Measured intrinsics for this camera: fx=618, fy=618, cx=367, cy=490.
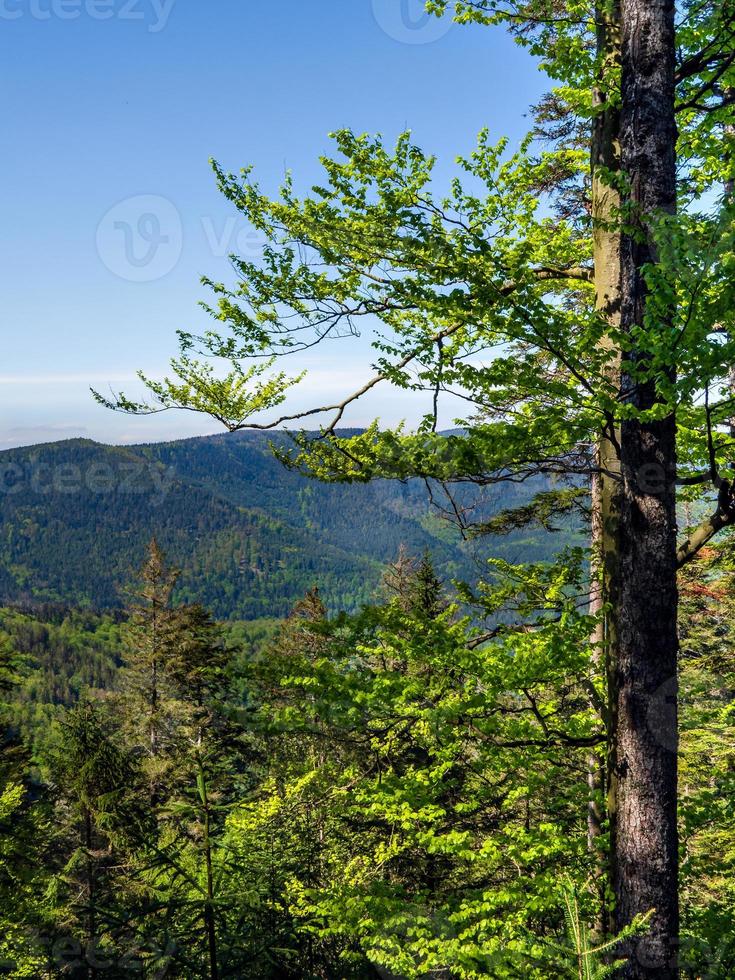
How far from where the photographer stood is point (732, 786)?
5.45 meters

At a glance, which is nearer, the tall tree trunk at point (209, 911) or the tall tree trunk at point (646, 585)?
the tall tree trunk at point (646, 585)

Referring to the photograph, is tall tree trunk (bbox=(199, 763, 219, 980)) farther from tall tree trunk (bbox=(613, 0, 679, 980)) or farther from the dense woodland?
tall tree trunk (bbox=(613, 0, 679, 980))

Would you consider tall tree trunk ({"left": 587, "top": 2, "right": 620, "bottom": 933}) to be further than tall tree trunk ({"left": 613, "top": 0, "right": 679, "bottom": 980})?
Yes

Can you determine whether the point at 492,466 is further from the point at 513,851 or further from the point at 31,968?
the point at 31,968

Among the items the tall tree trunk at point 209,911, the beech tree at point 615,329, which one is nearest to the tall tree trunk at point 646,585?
the beech tree at point 615,329

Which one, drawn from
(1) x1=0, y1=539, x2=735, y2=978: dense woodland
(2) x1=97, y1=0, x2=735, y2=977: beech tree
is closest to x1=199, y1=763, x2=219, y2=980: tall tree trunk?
(1) x1=0, y1=539, x2=735, y2=978: dense woodland

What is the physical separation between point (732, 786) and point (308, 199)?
6124 mm

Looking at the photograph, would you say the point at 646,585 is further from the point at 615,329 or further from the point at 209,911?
the point at 209,911

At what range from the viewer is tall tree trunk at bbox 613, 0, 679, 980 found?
417 centimetres

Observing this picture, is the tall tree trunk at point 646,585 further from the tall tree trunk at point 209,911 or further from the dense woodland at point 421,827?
the tall tree trunk at point 209,911

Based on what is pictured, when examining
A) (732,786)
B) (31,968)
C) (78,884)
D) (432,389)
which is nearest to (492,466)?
(432,389)

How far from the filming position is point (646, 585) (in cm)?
436

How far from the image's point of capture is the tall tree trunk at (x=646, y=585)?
4.17 meters

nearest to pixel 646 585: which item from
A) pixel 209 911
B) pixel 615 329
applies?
pixel 615 329
